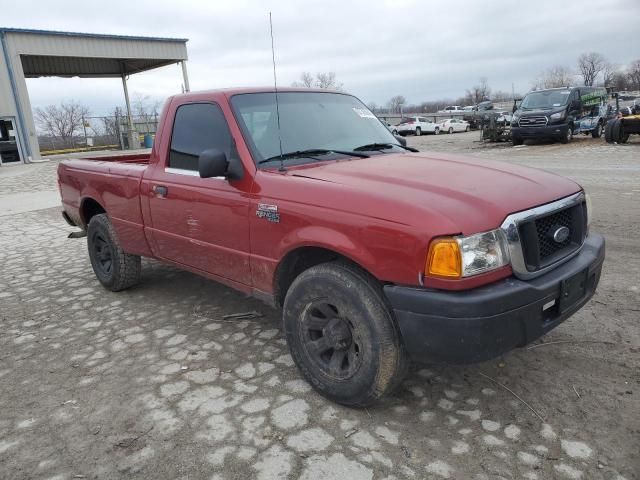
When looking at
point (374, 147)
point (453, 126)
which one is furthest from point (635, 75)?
point (374, 147)

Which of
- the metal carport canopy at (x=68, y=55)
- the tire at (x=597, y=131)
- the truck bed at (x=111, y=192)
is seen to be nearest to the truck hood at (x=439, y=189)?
the truck bed at (x=111, y=192)

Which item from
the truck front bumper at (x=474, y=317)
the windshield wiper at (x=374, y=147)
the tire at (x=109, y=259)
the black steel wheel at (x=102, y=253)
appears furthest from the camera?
the black steel wheel at (x=102, y=253)

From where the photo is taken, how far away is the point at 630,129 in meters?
17.0

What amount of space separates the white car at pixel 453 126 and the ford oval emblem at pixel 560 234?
3570 centimetres

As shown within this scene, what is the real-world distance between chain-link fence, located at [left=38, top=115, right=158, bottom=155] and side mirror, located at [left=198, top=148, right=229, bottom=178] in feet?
104

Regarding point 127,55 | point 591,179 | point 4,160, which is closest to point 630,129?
point 591,179

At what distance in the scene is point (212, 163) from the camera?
305 centimetres

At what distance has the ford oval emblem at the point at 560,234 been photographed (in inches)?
105

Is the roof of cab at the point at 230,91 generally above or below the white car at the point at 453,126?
above

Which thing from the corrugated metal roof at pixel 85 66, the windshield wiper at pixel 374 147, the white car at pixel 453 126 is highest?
the corrugated metal roof at pixel 85 66

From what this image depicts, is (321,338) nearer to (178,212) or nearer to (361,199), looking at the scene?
(361,199)

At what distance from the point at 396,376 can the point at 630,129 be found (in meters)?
18.2

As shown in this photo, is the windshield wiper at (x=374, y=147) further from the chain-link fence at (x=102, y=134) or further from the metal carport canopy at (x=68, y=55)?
the chain-link fence at (x=102, y=134)

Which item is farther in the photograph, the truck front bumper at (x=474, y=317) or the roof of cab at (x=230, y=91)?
the roof of cab at (x=230, y=91)
